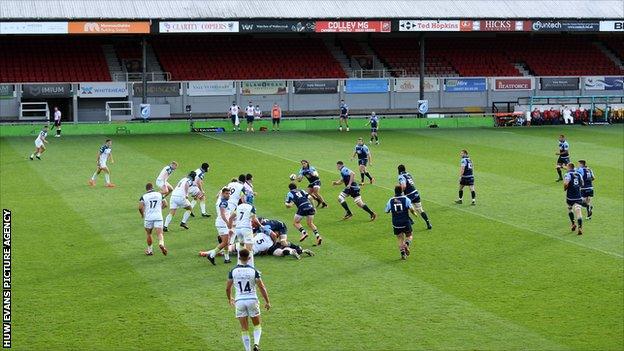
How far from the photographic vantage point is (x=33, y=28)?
54.6m

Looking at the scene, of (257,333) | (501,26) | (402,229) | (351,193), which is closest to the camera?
(257,333)

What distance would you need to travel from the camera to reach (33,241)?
971 inches

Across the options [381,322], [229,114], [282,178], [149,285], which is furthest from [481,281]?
[229,114]

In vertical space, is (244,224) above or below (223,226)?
above

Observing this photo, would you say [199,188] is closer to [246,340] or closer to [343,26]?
[246,340]

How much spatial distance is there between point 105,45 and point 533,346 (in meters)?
50.9

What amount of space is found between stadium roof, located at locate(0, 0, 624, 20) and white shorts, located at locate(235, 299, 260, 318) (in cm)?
4297

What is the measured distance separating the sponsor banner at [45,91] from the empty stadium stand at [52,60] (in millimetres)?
1892

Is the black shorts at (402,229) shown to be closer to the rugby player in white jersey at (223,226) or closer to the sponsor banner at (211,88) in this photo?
the rugby player in white jersey at (223,226)

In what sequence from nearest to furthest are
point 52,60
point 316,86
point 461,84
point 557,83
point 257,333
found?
point 257,333 < point 52,60 < point 316,86 < point 461,84 < point 557,83

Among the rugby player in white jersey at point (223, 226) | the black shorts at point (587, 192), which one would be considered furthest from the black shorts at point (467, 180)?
the rugby player in white jersey at point (223, 226)

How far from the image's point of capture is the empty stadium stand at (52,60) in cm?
5872

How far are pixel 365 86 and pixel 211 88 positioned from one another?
10.1 metres

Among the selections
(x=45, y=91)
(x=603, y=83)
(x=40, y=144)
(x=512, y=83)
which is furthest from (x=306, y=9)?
(x=40, y=144)
